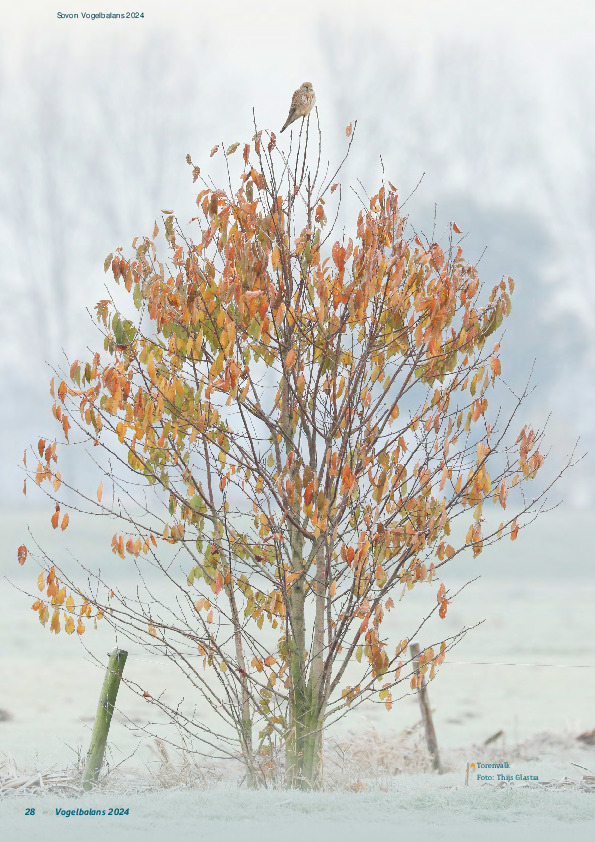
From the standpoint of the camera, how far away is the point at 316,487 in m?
4.47

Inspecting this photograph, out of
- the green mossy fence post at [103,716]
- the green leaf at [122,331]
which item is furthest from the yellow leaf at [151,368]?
the green mossy fence post at [103,716]

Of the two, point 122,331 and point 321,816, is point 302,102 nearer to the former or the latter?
point 122,331

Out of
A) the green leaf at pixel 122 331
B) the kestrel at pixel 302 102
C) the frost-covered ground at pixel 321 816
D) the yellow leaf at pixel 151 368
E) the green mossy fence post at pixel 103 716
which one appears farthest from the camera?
the green mossy fence post at pixel 103 716

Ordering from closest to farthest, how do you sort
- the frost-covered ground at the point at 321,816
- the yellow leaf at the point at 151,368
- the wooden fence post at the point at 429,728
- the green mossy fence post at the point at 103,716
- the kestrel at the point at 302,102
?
1. the frost-covered ground at the point at 321,816
2. the yellow leaf at the point at 151,368
3. the kestrel at the point at 302,102
4. the green mossy fence post at the point at 103,716
5. the wooden fence post at the point at 429,728

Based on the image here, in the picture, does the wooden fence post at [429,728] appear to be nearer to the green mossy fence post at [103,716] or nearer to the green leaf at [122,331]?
the green mossy fence post at [103,716]

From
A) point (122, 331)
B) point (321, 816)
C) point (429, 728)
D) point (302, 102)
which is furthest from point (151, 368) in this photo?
point (429, 728)

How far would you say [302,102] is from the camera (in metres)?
4.66

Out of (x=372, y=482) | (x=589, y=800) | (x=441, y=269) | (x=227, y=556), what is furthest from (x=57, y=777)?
(x=441, y=269)

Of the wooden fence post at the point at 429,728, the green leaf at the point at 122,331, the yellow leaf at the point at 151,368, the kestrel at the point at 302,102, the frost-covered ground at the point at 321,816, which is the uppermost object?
the kestrel at the point at 302,102

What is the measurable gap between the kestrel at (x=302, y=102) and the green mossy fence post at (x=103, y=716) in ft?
10.8

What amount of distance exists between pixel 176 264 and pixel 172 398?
85cm

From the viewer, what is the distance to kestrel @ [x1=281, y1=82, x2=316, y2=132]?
4659 mm

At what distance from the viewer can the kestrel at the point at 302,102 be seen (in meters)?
4.66

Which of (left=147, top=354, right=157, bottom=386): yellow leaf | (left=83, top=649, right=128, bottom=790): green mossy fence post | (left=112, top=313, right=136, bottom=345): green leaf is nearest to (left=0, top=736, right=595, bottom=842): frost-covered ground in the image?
(left=83, top=649, right=128, bottom=790): green mossy fence post
